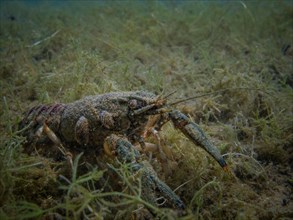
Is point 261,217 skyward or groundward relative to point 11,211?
groundward

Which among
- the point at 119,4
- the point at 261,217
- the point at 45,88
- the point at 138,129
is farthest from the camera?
the point at 119,4

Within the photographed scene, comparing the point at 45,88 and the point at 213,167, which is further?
the point at 45,88

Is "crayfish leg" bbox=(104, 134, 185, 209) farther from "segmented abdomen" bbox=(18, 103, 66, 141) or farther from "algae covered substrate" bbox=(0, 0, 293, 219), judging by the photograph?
"segmented abdomen" bbox=(18, 103, 66, 141)

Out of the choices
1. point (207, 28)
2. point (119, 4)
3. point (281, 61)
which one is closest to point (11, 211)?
point (281, 61)

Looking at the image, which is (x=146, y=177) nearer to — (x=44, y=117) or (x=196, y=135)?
(x=196, y=135)

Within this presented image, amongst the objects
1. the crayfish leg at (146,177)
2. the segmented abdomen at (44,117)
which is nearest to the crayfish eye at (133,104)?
the crayfish leg at (146,177)

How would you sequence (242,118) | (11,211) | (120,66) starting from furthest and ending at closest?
1. (120,66)
2. (242,118)
3. (11,211)

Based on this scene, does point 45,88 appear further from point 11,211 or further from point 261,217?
point 261,217
